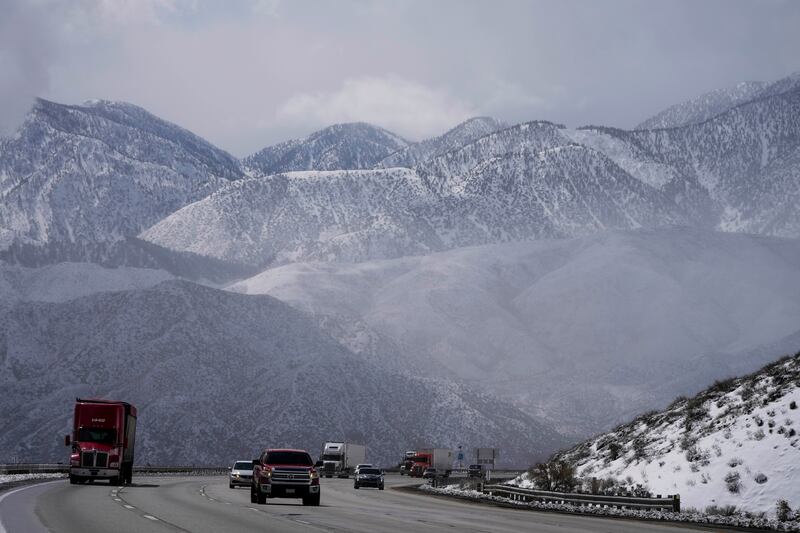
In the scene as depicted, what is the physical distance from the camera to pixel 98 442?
200 ft

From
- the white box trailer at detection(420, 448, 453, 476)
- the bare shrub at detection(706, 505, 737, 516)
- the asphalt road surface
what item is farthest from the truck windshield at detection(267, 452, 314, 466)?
the white box trailer at detection(420, 448, 453, 476)

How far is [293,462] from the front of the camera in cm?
4422

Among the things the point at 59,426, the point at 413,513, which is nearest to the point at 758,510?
the point at 413,513

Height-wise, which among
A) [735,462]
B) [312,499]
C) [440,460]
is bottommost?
[312,499]

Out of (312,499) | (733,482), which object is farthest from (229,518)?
(733,482)

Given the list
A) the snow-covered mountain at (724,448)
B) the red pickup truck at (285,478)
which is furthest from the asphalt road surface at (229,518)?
the snow-covered mountain at (724,448)

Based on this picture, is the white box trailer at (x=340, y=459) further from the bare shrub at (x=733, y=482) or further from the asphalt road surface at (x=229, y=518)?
the bare shrub at (x=733, y=482)

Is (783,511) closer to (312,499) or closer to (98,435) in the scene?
(312,499)

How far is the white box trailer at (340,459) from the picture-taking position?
122188 millimetres

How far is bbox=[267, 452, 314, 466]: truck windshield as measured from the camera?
44125 millimetres

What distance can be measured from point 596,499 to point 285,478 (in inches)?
560

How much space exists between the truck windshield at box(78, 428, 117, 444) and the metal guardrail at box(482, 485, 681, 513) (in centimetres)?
2100

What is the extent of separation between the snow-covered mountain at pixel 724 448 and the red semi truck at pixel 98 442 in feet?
80.8

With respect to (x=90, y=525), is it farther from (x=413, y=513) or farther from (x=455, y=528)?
(x=413, y=513)
